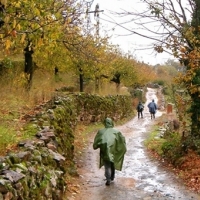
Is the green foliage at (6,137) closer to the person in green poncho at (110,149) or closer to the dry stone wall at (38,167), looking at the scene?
the dry stone wall at (38,167)

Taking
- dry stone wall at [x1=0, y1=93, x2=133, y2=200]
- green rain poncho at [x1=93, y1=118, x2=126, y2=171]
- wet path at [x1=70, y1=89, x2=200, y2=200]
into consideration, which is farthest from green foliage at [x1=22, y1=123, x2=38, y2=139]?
green rain poncho at [x1=93, y1=118, x2=126, y2=171]

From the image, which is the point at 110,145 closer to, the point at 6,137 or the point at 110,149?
the point at 110,149

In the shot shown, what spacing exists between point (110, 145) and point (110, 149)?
105 millimetres

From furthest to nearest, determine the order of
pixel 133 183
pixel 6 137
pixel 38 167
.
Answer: pixel 133 183 → pixel 6 137 → pixel 38 167

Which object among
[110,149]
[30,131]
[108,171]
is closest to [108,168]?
[108,171]

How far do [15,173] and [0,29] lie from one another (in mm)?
1911

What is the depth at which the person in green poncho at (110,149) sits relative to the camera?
965cm

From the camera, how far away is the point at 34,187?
549 centimetres

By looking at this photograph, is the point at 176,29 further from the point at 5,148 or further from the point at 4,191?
the point at 4,191

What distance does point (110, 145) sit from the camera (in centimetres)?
966

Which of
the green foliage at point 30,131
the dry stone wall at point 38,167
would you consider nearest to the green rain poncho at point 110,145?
the dry stone wall at point 38,167

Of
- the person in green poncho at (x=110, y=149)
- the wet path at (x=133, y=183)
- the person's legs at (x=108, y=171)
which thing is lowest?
the wet path at (x=133, y=183)

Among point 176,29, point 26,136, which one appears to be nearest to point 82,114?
point 176,29

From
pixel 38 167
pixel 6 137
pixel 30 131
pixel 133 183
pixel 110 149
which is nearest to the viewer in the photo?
pixel 38 167
